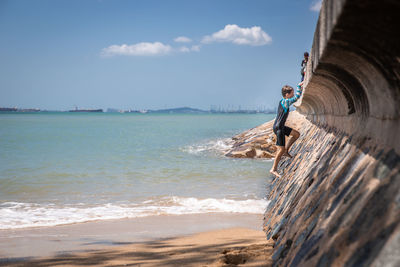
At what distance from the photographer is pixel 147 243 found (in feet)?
18.0

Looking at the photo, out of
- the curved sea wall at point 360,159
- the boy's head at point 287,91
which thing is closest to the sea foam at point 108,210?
the boy's head at point 287,91

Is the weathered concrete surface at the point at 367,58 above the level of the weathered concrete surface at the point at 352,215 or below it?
above

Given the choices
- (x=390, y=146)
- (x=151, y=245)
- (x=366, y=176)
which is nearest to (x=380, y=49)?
(x=390, y=146)

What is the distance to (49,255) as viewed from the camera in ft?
16.7

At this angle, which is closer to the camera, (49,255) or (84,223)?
(49,255)

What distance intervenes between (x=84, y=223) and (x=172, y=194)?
2985 millimetres

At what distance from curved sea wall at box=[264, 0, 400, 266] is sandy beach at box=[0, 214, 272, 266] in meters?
0.99

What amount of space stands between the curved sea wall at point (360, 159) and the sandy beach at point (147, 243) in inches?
39.1

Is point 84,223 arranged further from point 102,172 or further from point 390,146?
point 102,172

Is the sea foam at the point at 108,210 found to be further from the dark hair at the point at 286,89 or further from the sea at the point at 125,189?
the dark hair at the point at 286,89

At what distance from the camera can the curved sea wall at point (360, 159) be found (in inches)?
63.2

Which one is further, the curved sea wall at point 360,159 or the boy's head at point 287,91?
the boy's head at point 287,91

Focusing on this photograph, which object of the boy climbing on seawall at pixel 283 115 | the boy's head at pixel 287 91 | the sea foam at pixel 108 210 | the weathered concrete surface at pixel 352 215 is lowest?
the sea foam at pixel 108 210

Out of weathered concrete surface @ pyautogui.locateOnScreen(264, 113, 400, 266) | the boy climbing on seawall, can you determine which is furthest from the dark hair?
weathered concrete surface @ pyautogui.locateOnScreen(264, 113, 400, 266)
